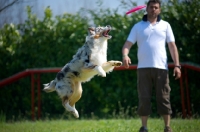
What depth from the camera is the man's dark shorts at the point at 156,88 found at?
6.15 meters

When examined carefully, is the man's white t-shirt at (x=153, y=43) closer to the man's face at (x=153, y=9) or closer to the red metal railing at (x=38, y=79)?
the man's face at (x=153, y=9)

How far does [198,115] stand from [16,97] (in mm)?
4550

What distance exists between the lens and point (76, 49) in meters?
11.1

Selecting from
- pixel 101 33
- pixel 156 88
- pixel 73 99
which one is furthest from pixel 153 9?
pixel 73 99

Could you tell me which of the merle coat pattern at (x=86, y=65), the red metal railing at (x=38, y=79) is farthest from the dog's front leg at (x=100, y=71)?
the red metal railing at (x=38, y=79)

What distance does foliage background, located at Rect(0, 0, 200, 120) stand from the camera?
1038 centimetres

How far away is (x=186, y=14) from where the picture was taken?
1030 cm

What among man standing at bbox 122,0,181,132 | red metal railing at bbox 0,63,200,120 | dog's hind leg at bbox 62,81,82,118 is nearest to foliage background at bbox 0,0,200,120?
red metal railing at bbox 0,63,200,120

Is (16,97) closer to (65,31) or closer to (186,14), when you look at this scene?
(65,31)

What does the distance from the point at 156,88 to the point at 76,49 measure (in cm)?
512

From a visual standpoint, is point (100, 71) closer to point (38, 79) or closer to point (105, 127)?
point (105, 127)

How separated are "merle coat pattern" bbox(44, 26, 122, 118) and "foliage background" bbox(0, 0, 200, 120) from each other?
4021mm

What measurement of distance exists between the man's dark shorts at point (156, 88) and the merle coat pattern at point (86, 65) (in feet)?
1.22

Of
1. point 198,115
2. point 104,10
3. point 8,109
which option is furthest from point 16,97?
point 198,115
